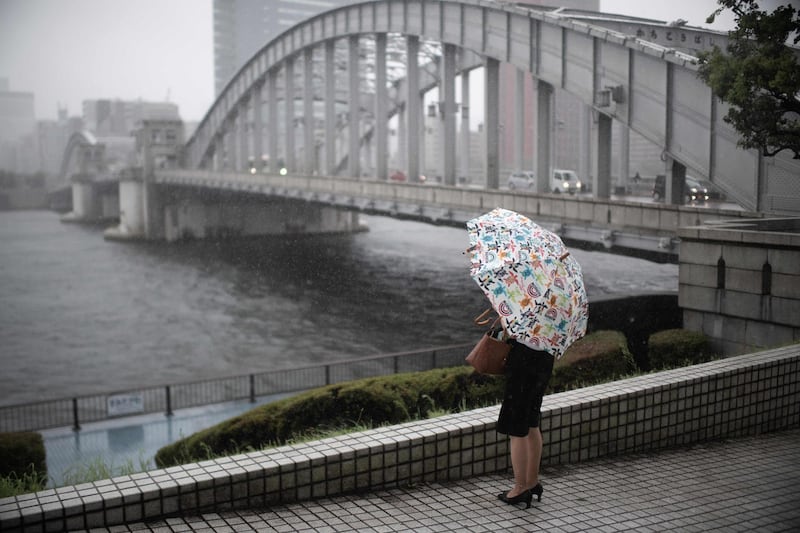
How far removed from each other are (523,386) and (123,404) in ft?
57.1

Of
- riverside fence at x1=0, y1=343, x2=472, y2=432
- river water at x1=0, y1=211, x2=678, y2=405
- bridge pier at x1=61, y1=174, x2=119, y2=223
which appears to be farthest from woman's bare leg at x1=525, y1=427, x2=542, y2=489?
bridge pier at x1=61, y1=174, x2=119, y2=223

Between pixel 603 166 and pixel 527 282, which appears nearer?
pixel 527 282

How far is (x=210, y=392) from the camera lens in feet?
82.0

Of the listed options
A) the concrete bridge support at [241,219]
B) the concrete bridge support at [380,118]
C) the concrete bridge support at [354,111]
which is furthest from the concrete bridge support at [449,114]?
the concrete bridge support at [241,219]

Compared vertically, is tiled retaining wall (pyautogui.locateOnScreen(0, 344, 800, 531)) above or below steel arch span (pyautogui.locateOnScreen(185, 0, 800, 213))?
below

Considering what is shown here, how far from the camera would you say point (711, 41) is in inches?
1137

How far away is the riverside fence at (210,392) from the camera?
21.3 m

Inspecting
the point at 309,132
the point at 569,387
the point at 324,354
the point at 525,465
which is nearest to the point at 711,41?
the point at 324,354

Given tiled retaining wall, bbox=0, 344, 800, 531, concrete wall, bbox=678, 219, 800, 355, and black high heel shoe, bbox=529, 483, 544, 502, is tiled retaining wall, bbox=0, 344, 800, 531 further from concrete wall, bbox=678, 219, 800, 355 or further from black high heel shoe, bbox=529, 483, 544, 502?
concrete wall, bbox=678, 219, 800, 355

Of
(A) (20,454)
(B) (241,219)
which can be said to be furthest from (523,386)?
(B) (241,219)

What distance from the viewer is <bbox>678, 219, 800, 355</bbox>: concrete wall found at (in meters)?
13.0

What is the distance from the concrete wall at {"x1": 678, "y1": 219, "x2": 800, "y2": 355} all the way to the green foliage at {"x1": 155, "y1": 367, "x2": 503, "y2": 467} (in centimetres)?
454

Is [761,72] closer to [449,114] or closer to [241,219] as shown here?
[449,114]

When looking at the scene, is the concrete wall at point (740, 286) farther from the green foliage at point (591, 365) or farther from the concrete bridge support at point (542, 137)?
the concrete bridge support at point (542, 137)
